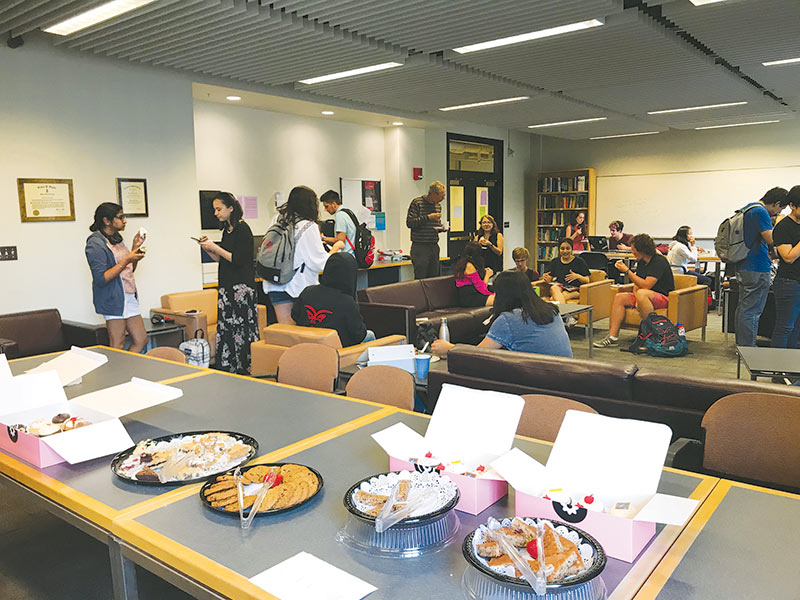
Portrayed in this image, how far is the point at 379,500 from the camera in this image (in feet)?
4.96

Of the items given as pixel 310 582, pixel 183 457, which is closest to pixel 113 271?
pixel 183 457

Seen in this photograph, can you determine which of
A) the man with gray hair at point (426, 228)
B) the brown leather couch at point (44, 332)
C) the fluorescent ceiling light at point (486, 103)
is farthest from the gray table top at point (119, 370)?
the fluorescent ceiling light at point (486, 103)

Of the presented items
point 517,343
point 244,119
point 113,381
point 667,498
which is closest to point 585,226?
point 244,119

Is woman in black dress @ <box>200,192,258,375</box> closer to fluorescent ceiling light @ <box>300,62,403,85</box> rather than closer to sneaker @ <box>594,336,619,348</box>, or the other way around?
fluorescent ceiling light @ <box>300,62,403,85</box>

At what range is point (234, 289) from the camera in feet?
17.5

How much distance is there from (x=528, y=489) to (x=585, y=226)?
12.0 metres

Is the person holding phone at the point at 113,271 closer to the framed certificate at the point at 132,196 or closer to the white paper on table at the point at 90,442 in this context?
the framed certificate at the point at 132,196

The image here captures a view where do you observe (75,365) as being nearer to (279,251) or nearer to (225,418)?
(225,418)

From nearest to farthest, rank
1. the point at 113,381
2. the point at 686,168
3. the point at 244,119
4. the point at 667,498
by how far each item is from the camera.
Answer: the point at 667,498 → the point at 113,381 → the point at 244,119 → the point at 686,168

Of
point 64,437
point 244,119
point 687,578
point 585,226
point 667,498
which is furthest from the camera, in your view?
point 585,226

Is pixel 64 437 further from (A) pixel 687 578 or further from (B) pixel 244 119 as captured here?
(B) pixel 244 119

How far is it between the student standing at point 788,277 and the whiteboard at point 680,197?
652 cm

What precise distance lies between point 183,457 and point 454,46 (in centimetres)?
456

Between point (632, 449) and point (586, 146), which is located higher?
point (586, 146)
